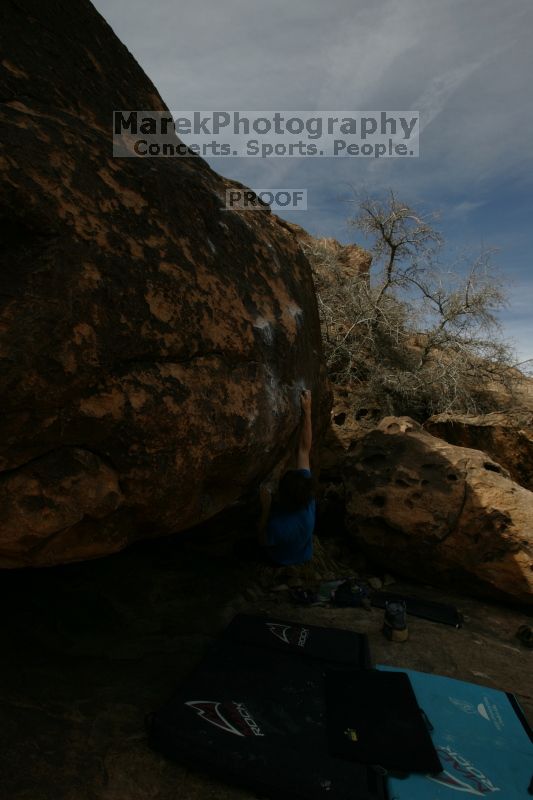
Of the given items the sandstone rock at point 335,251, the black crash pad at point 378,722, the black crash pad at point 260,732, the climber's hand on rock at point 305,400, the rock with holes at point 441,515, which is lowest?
the black crash pad at point 378,722

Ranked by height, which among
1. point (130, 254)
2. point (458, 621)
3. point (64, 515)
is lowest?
point (458, 621)

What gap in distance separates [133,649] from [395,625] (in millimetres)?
1669

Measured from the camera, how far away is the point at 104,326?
6.01ft

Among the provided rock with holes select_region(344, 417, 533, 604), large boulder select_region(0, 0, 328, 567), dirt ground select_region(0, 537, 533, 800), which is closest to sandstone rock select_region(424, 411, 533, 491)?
rock with holes select_region(344, 417, 533, 604)

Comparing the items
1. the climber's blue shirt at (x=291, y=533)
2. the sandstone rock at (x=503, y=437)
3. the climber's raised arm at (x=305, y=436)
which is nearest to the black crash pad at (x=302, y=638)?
the climber's blue shirt at (x=291, y=533)

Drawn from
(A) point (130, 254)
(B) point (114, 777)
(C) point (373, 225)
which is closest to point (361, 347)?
(C) point (373, 225)

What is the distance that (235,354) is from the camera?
A: 239 cm

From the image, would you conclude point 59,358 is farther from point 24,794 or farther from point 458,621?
point 458,621

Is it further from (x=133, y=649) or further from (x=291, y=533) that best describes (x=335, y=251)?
(x=133, y=649)

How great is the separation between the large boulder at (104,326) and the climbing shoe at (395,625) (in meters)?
1.47

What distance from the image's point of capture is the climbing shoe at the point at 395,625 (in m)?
3.20

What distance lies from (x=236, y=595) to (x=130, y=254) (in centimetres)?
273

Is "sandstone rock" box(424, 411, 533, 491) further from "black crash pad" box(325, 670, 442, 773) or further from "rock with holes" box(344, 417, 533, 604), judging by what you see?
"black crash pad" box(325, 670, 442, 773)

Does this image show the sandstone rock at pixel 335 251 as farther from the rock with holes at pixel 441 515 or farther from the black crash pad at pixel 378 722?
the black crash pad at pixel 378 722
